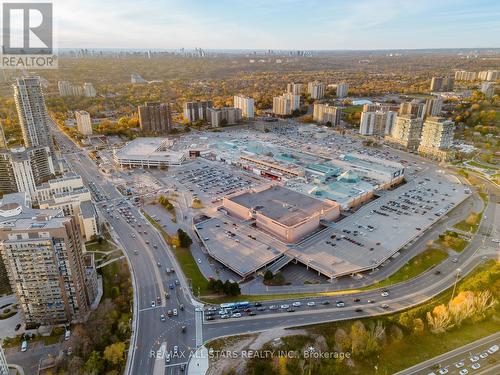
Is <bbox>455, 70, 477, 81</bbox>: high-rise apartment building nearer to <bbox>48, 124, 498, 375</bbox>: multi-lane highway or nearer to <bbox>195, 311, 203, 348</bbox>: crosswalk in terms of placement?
<bbox>48, 124, 498, 375</bbox>: multi-lane highway

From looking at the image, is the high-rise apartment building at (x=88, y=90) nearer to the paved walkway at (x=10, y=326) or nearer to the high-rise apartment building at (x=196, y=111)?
the high-rise apartment building at (x=196, y=111)

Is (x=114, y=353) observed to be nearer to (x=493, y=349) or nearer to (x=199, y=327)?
(x=199, y=327)

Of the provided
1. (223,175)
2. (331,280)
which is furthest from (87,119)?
(331,280)

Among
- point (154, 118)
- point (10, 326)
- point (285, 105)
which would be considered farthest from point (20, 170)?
point (285, 105)

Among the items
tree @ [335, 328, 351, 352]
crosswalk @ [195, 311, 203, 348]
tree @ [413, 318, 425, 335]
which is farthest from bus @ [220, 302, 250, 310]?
tree @ [413, 318, 425, 335]

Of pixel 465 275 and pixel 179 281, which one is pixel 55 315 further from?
pixel 465 275

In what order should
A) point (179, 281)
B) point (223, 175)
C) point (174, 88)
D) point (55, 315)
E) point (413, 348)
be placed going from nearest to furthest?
point (413, 348) < point (55, 315) < point (179, 281) < point (223, 175) < point (174, 88)

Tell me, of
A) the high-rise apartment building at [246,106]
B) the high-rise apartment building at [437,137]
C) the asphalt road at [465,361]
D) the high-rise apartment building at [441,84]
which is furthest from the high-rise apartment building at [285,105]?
the asphalt road at [465,361]
